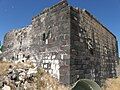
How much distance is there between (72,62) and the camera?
6473mm

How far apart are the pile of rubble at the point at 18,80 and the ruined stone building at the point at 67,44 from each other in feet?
3.47

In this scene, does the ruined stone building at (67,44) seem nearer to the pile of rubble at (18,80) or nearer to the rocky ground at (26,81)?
the rocky ground at (26,81)

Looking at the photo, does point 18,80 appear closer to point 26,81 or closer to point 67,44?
point 26,81

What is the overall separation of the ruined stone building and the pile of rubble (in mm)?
1057

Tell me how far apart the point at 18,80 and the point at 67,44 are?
2341mm

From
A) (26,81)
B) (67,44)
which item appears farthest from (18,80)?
(67,44)

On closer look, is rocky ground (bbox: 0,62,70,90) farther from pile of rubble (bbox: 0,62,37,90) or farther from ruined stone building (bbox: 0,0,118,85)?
ruined stone building (bbox: 0,0,118,85)

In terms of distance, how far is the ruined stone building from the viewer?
6.57 meters

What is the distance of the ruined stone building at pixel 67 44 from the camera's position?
657cm

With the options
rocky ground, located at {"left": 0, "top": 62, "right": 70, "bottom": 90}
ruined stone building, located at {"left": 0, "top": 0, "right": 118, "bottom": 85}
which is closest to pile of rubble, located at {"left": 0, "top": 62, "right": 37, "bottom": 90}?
rocky ground, located at {"left": 0, "top": 62, "right": 70, "bottom": 90}

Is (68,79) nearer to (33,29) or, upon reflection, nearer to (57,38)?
(57,38)

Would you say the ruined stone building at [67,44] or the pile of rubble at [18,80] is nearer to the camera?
the pile of rubble at [18,80]

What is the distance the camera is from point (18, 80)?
19.5 feet

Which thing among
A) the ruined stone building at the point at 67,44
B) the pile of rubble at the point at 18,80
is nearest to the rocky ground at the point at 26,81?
the pile of rubble at the point at 18,80
